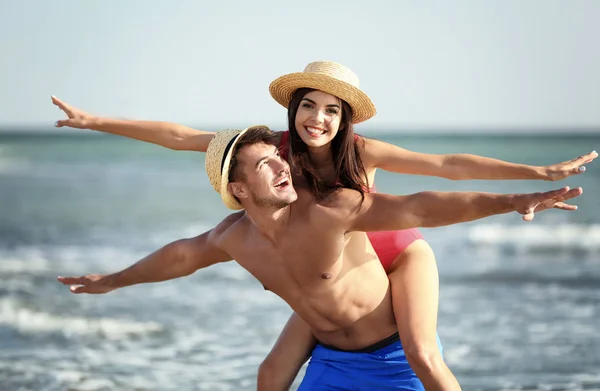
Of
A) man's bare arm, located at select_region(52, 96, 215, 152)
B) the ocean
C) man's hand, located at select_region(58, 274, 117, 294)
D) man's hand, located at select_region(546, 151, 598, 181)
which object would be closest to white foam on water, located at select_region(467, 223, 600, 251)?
the ocean

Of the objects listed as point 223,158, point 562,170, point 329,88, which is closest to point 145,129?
point 223,158

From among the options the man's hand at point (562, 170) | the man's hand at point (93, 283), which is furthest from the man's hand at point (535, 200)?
the man's hand at point (93, 283)

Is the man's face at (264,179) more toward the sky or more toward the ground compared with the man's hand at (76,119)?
more toward the ground

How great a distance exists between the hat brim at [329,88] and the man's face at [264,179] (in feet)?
1.46

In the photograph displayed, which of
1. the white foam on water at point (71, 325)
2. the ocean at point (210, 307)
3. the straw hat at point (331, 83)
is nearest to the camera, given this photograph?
the straw hat at point (331, 83)

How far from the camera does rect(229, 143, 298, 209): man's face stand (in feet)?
13.6

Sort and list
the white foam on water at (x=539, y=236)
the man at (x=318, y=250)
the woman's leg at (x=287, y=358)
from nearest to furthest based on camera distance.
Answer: the man at (x=318, y=250) < the woman's leg at (x=287, y=358) < the white foam on water at (x=539, y=236)

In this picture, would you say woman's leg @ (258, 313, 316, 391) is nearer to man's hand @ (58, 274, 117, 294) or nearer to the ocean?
man's hand @ (58, 274, 117, 294)

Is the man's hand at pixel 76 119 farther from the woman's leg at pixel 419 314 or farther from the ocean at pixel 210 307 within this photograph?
the ocean at pixel 210 307

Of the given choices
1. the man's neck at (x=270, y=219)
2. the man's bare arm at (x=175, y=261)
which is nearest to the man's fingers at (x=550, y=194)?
the man's neck at (x=270, y=219)

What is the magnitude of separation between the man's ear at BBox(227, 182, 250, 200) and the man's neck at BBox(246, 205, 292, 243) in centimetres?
8

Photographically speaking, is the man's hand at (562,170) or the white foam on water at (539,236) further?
the white foam on water at (539,236)

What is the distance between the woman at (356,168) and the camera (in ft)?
14.3

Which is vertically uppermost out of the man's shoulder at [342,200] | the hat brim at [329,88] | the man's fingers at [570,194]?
the hat brim at [329,88]
